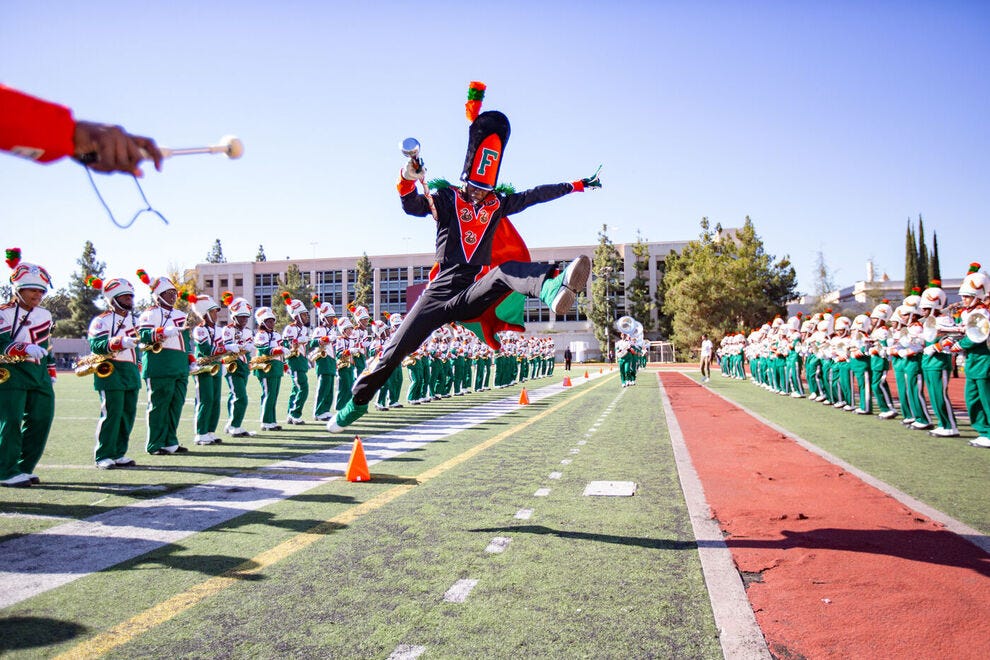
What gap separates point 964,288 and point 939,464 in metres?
3.74

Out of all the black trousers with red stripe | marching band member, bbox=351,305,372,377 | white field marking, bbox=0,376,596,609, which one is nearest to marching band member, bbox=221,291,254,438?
white field marking, bbox=0,376,596,609

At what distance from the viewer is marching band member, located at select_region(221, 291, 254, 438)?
12172mm

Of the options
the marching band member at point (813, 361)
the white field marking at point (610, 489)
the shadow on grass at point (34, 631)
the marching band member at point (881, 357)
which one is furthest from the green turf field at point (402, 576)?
the marching band member at point (813, 361)

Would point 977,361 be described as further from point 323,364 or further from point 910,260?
point 910,260

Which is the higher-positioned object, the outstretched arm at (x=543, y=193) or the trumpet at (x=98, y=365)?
the outstretched arm at (x=543, y=193)

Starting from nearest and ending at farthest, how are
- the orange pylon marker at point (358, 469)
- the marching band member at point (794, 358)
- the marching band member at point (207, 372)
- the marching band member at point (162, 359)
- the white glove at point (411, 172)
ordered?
the white glove at point (411, 172), the orange pylon marker at point (358, 469), the marching band member at point (162, 359), the marching band member at point (207, 372), the marching band member at point (794, 358)

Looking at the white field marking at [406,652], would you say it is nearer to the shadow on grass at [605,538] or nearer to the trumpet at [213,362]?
the shadow on grass at [605,538]

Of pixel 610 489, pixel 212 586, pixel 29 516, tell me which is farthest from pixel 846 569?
pixel 29 516

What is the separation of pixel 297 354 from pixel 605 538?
10155mm

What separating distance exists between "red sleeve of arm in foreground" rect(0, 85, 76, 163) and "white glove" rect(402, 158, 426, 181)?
314 cm

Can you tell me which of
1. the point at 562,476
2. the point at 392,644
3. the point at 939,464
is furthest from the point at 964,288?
the point at 392,644

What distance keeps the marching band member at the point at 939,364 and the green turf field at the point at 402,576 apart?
244 inches

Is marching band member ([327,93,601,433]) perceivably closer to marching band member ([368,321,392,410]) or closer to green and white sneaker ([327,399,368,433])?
green and white sneaker ([327,399,368,433])

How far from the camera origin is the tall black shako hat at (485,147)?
5.86 metres
